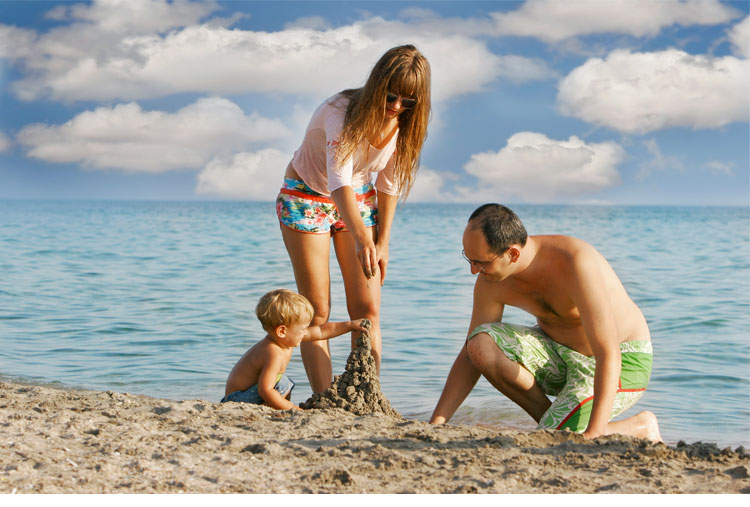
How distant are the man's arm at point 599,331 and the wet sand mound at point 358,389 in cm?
109

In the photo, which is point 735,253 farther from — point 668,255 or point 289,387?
point 289,387

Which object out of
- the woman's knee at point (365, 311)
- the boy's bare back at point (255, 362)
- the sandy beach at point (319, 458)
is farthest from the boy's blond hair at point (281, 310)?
the sandy beach at point (319, 458)

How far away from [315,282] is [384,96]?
1.16m

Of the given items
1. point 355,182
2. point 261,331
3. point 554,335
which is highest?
point 355,182

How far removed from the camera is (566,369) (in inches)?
161

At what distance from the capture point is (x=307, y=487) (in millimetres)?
2633

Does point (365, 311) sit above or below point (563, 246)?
below

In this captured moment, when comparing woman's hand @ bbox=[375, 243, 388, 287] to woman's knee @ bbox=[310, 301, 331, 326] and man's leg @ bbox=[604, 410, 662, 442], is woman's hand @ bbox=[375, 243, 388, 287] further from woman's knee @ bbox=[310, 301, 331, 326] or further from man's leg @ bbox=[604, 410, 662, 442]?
man's leg @ bbox=[604, 410, 662, 442]

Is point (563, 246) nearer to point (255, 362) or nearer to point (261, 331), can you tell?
point (255, 362)

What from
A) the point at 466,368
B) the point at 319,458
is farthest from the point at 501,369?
the point at 319,458

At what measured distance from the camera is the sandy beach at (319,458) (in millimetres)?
2654

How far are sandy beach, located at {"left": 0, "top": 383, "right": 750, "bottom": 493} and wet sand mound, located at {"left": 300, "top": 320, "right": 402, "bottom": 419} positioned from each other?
0.84 ft

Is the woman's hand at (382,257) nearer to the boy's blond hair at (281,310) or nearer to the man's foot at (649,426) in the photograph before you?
the boy's blond hair at (281,310)

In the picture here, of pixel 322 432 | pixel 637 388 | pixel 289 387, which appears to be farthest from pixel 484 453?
pixel 289 387
